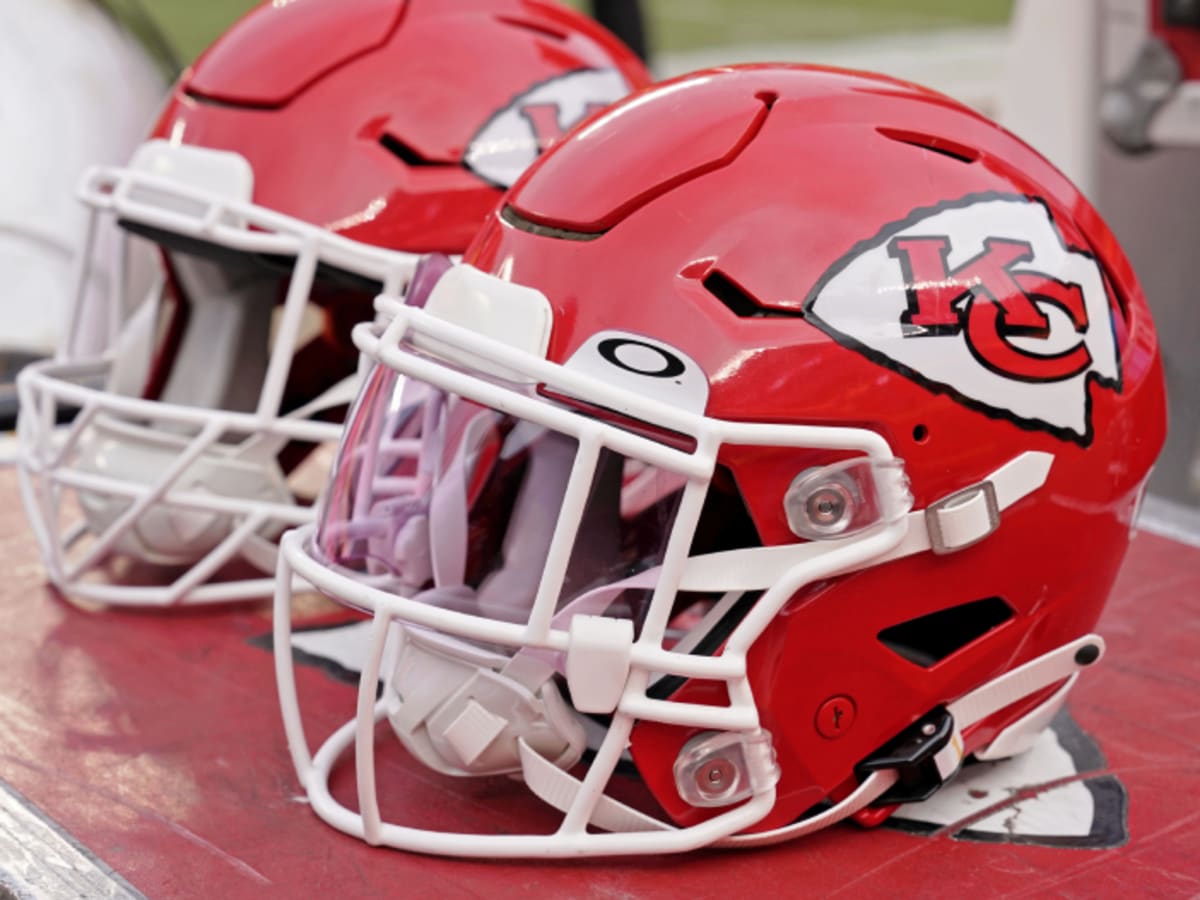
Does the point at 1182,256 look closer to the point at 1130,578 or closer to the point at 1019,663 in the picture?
the point at 1130,578

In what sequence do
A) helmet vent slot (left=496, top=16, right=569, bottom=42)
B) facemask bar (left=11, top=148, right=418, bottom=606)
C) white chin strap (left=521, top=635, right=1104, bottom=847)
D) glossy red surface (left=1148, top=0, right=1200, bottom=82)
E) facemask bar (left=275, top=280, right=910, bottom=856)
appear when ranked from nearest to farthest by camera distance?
facemask bar (left=275, top=280, right=910, bottom=856)
white chin strap (left=521, top=635, right=1104, bottom=847)
facemask bar (left=11, top=148, right=418, bottom=606)
helmet vent slot (left=496, top=16, right=569, bottom=42)
glossy red surface (left=1148, top=0, right=1200, bottom=82)

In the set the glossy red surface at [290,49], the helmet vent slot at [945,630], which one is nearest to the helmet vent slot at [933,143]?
the helmet vent slot at [945,630]

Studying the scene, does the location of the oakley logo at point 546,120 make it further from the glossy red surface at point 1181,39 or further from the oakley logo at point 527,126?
the glossy red surface at point 1181,39

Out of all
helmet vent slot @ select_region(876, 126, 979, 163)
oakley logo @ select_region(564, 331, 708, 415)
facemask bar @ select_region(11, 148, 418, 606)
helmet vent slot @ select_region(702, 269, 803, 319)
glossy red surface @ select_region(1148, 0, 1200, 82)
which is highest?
glossy red surface @ select_region(1148, 0, 1200, 82)

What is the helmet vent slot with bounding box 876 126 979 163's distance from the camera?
52.8 inches

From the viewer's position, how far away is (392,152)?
71.6 inches

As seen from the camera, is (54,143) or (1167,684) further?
(54,143)

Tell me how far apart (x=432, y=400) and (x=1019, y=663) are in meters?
0.60

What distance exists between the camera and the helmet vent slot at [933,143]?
1.34m

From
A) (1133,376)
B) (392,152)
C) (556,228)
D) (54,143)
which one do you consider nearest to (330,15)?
(392,152)

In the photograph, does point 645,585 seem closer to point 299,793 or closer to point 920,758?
point 920,758

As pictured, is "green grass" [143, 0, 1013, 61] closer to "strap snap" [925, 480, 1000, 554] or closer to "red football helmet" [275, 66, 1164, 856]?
"red football helmet" [275, 66, 1164, 856]

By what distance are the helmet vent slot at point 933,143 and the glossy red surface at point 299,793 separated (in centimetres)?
60

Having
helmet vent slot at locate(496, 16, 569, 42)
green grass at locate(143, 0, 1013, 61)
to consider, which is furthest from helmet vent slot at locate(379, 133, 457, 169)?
green grass at locate(143, 0, 1013, 61)
